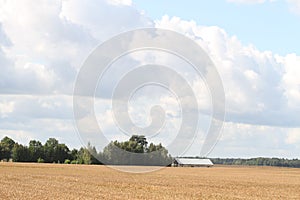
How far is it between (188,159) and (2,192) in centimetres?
15311

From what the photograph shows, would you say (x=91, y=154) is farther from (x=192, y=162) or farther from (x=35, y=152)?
(x=192, y=162)

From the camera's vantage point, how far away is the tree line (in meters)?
138

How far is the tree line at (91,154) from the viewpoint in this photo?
13750 centimetres

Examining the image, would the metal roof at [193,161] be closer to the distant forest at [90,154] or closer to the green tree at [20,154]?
the distant forest at [90,154]

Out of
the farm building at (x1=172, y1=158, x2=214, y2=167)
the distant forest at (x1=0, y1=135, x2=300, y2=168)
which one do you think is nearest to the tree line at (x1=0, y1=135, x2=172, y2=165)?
the distant forest at (x1=0, y1=135, x2=300, y2=168)

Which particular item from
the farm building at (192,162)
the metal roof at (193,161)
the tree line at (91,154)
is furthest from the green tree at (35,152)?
the metal roof at (193,161)

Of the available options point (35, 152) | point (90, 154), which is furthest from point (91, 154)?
point (35, 152)

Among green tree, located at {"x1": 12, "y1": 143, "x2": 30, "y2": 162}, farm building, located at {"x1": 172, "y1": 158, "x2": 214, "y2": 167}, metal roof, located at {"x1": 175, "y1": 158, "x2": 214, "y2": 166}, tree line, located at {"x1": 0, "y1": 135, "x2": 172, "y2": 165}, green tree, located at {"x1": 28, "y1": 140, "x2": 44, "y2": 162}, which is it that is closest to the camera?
tree line, located at {"x1": 0, "y1": 135, "x2": 172, "y2": 165}

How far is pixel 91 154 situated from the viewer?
144750 mm

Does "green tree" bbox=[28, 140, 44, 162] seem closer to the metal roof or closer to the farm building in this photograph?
the farm building

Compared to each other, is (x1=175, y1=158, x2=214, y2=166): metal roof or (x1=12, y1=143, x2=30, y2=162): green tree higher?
(x1=175, y1=158, x2=214, y2=166): metal roof

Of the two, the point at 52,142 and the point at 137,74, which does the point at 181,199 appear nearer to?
the point at 137,74

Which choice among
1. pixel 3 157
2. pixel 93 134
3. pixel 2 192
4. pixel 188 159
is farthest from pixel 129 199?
pixel 188 159

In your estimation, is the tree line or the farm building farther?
the farm building
